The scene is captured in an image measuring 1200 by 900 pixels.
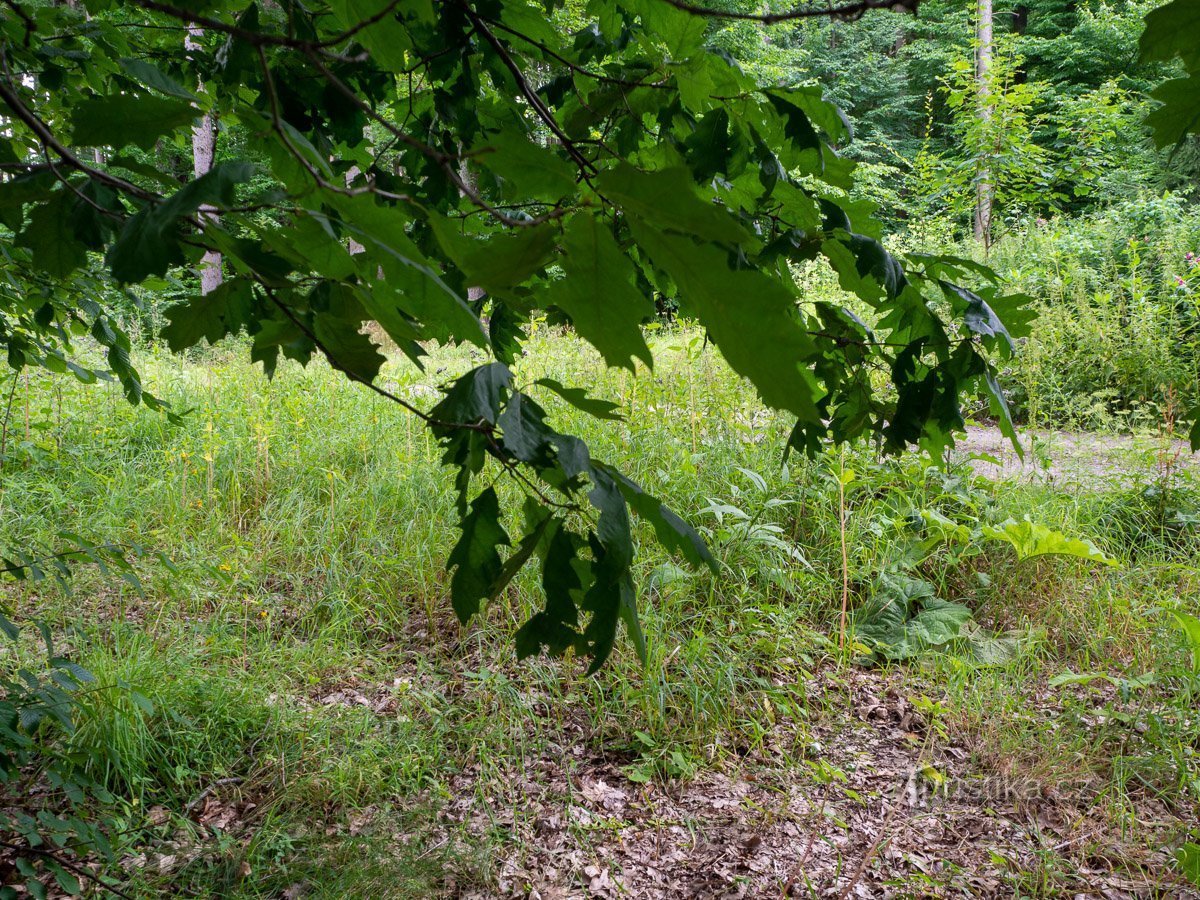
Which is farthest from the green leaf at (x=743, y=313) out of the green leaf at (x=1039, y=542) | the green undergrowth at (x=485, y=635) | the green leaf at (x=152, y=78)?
the green leaf at (x=1039, y=542)

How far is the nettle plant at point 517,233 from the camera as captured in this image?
0.47 meters

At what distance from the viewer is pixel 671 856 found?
2064 mm

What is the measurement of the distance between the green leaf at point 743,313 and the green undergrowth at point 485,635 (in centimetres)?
110

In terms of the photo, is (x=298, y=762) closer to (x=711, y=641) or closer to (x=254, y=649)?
(x=254, y=649)

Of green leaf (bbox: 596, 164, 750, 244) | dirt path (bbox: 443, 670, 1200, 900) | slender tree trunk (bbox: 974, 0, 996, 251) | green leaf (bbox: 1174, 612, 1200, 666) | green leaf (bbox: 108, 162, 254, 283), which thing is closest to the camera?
green leaf (bbox: 596, 164, 750, 244)

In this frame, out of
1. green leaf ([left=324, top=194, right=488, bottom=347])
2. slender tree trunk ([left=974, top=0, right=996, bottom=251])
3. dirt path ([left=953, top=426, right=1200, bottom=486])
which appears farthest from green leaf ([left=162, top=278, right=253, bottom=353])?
slender tree trunk ([left=974, top=0, right=996, bottom=251])

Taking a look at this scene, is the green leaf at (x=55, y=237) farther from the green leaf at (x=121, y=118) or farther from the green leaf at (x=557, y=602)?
the green leaf at (x=557, y=602)

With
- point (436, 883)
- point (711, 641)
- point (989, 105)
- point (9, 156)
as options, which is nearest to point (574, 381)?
point (711, 641)

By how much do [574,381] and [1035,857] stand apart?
11.3 feet

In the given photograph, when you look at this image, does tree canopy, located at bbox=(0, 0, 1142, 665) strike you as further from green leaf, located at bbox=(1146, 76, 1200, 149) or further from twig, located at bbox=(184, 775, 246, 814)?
twig, located at bbox=(184, 775, 246, 814)

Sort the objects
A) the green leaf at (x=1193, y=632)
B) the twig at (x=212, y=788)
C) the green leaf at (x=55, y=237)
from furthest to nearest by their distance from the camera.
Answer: the green leaf at (x=1193, y=632), the twig at (x=212, y=788), the green leaf at (x=55, y=237)

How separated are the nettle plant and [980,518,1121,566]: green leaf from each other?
2.08 meters

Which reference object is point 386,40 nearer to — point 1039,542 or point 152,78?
point 152,78

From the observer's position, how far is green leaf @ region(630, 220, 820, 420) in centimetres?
41
